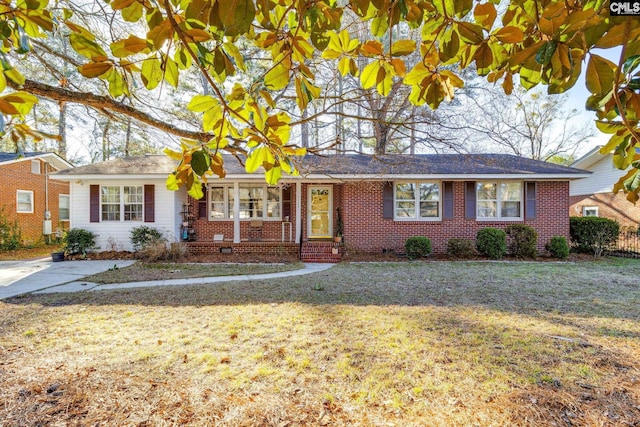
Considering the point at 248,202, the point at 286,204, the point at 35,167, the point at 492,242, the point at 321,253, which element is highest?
the point at 35,167

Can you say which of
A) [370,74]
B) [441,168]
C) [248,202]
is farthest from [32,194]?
[370,74]

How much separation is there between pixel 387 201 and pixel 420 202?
4.29 feet

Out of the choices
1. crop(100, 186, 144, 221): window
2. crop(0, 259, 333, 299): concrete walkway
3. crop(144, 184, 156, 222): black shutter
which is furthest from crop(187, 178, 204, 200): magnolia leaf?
crop(100, 186, 144, 221): window

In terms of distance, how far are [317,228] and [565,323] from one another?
8.94 metres

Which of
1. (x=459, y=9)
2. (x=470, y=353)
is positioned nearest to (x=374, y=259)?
(x=470, y=353)

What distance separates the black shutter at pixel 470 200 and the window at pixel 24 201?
64.9ft

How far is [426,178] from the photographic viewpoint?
36.7 ft

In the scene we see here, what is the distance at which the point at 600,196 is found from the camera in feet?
54.9

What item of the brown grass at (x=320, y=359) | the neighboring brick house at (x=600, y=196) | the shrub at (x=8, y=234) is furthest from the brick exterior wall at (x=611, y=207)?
the shrub at (x=8, y=234)

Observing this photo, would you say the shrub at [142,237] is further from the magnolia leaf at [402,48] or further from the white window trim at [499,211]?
the white window trim at [499,211]

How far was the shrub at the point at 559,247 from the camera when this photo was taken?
10547 mm

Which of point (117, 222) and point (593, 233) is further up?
point (117, 222)

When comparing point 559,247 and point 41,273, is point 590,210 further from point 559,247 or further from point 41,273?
point 41,273

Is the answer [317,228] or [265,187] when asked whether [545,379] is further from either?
[265,187]
